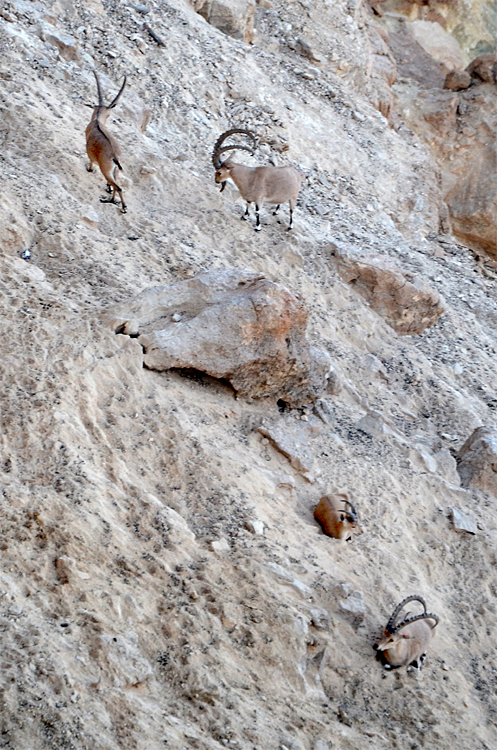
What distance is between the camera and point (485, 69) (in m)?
16.0

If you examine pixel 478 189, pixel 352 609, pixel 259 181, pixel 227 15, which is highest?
pixel 227 15

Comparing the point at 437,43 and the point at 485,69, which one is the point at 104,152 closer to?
the point at 485,69

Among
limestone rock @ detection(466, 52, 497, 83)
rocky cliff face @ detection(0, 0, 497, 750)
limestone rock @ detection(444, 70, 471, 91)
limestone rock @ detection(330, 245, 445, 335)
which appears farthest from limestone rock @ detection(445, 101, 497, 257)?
limestone rock @ detection(330, 245, 445, 335)

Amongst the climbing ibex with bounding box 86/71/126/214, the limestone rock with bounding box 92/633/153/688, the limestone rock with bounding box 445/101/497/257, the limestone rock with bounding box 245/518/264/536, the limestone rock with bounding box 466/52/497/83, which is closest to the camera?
the limestone rock with bounding box 92/633/153/688

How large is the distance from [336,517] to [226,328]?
5.68ft

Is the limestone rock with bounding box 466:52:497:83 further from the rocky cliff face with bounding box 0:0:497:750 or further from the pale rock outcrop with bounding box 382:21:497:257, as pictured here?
the rocky cliff face with bounding box 0:0:497:750

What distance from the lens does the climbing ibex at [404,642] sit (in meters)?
4.23

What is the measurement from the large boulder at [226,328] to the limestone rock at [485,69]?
12.7 meters

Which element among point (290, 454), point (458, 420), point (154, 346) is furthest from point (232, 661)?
point (458, 420)

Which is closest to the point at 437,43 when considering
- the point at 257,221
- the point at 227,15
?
the point at 227,15

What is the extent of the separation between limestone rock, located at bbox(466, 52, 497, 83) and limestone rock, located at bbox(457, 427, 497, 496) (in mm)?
12090

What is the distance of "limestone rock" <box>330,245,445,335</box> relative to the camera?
8633mm

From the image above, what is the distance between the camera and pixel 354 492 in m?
5.72

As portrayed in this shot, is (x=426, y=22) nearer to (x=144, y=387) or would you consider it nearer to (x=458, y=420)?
(x=458, y=420)
